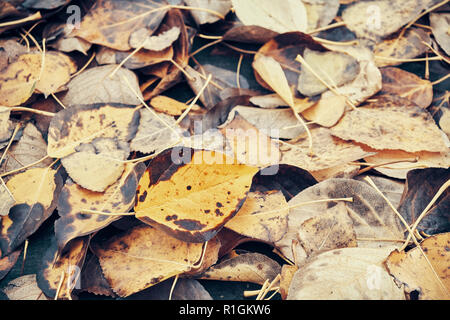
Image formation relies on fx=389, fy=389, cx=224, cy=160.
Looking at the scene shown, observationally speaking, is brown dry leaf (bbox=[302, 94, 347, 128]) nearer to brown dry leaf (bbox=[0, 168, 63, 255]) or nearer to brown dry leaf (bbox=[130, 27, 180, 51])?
brown dry leaf (bbox=[130, 27, 180, 51])

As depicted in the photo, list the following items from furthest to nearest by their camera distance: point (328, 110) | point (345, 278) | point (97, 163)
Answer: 1. point (328, 110)
2. point (97, 163)
3. point (345, 278)

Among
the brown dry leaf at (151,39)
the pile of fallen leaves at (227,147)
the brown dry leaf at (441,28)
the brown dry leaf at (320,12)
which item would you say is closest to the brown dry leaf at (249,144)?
the pile of fallen leaves at (227,147)

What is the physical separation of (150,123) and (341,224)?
1.25 ft

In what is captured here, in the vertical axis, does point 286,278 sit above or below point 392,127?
below

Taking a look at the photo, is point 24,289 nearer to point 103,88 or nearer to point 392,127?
point 103,88

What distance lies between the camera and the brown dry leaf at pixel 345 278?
0.54 meters

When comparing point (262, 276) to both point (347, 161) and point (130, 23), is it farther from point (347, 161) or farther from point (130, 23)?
point (130, 23)

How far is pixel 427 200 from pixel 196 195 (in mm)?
401

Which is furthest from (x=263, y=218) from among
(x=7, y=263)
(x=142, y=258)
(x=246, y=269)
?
(x=7, y=263)

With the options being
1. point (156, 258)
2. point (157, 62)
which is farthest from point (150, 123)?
point (156, 258)

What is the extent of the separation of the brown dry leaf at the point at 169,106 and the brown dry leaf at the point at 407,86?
1.31 feet

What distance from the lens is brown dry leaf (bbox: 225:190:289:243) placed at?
615 millimetres

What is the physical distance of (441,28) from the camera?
2.84 feet
